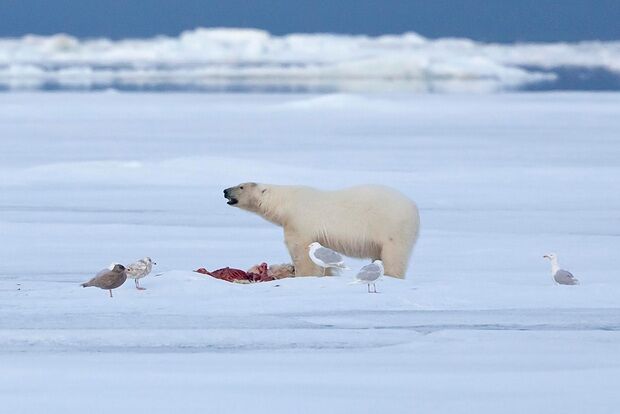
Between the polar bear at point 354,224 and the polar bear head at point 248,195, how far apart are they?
211 mm

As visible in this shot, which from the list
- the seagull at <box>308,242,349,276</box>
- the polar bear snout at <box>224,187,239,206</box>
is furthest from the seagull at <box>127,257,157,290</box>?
the polar bear snout at <box>224,187,239,206</box>

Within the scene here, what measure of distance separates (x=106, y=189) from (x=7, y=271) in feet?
14.7

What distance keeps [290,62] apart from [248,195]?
42283 millimetres

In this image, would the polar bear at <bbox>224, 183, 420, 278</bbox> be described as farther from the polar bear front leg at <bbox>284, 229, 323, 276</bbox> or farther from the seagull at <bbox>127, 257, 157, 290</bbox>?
the seagull at <bbox>127, 257, 157, 290</bbox>

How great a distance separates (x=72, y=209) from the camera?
34.6ft

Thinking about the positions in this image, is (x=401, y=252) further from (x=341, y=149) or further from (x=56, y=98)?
(x=56, y=98)

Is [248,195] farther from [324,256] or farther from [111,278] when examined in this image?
[111,278]

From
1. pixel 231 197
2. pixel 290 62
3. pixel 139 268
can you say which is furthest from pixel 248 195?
pixel 290 62

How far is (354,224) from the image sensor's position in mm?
6906

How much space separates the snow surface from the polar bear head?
26.3 metres

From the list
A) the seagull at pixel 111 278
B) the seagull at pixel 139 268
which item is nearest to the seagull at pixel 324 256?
the seagull at pixel 139 268

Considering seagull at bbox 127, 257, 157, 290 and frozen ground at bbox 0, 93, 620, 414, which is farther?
seagull at bbox 127, 257, 157, 290

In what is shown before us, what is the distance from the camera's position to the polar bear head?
7402mm

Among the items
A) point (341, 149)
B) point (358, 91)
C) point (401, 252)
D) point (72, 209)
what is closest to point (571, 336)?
point (401, 252)
